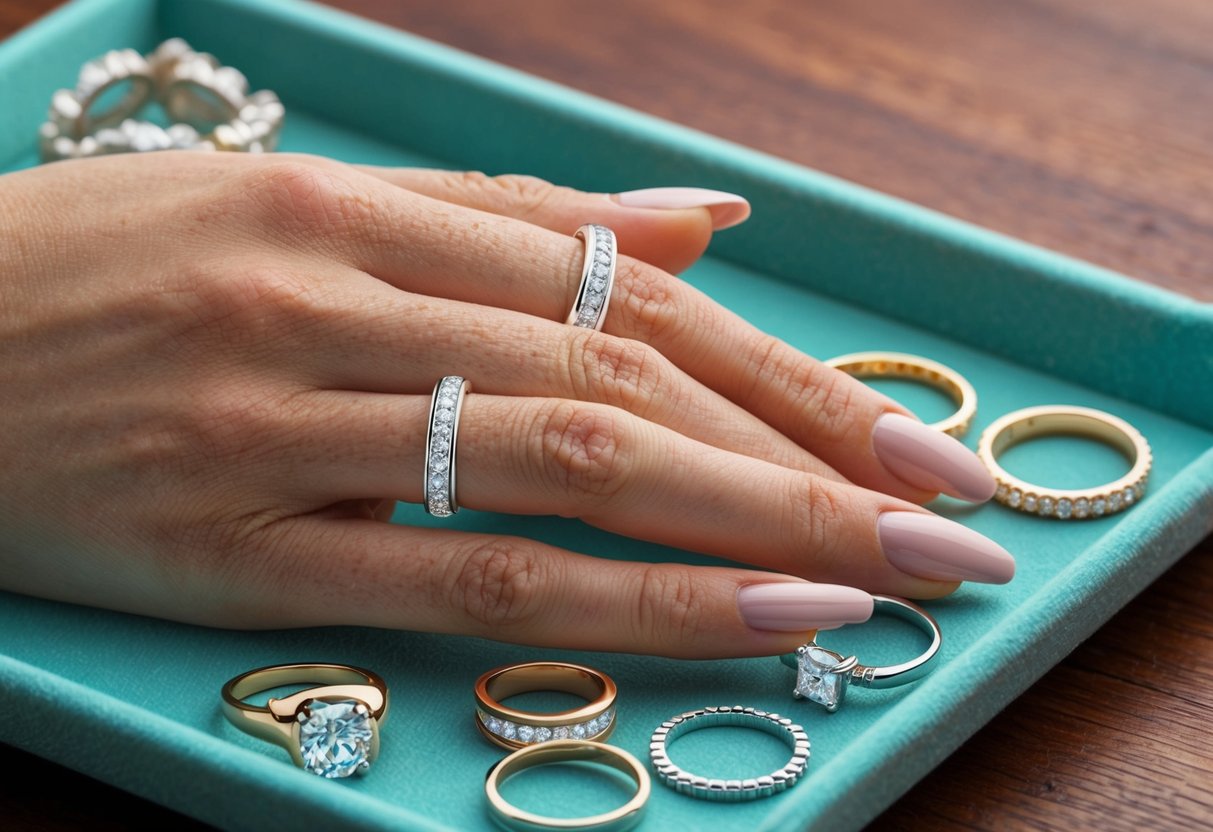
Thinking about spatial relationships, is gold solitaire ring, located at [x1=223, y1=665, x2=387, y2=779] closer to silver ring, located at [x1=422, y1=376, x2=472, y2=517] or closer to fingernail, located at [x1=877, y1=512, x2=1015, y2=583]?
silver ring, located at [x1=422, y1=376, x2=472, y2=517]

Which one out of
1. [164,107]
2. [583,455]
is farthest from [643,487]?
[164,107]

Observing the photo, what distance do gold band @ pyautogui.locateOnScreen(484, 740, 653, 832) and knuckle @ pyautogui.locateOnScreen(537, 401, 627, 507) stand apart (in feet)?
0.49

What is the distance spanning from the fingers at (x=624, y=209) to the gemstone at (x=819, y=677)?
32cm

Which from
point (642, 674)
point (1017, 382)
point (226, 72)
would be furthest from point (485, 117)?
A: point (642, 674)

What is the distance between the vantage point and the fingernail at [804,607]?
84 centimetres

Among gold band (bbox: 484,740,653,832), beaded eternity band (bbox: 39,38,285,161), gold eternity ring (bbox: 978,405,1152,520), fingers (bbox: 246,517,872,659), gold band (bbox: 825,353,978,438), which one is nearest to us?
gold band (bbox: 484,740,653,832)

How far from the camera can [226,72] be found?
52.3 inches

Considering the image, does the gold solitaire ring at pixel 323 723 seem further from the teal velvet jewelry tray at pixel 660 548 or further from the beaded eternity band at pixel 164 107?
the beaded eternity band at pixel 164 107

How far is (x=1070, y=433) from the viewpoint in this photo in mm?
1055

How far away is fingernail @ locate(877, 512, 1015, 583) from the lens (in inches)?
34.4

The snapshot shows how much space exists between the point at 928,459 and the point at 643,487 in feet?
0.59

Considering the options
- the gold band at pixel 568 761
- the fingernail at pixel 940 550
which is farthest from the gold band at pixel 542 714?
the fingernail at pixel 940 550

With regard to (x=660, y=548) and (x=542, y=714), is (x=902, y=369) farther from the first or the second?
(x=542, y=714)

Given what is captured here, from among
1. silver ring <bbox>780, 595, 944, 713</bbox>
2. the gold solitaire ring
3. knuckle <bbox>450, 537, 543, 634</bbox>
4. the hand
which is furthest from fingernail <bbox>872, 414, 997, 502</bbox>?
the gold solitaire ring
